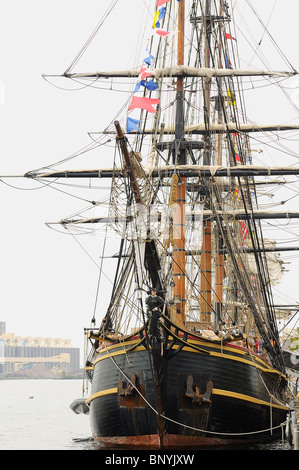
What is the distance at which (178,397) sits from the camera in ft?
99.9

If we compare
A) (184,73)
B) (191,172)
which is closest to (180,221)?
(191,172)

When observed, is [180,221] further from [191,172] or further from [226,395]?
[226,395]

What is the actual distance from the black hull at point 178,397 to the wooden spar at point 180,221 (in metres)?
2.01

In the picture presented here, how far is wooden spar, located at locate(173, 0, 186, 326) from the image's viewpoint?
3497 cm

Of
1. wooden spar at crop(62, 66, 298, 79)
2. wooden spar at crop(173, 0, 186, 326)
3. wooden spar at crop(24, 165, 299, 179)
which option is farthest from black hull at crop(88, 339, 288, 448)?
wooden spar at crop(62, 66, 298, 79)

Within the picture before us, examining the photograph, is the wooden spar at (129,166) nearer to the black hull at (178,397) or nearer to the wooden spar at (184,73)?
the black hull at (178,397)

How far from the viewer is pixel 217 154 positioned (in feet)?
169

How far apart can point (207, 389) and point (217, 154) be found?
22794mm

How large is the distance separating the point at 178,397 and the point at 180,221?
7.91 m

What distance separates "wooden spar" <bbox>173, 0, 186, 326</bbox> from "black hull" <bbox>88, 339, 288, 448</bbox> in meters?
2.01

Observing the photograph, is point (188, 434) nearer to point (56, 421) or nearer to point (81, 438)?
point (81, 438)

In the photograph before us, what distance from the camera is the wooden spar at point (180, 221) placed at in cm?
3497

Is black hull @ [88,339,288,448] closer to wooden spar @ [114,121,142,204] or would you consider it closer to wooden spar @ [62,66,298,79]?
wooden spar @ [114,121,142,204]
